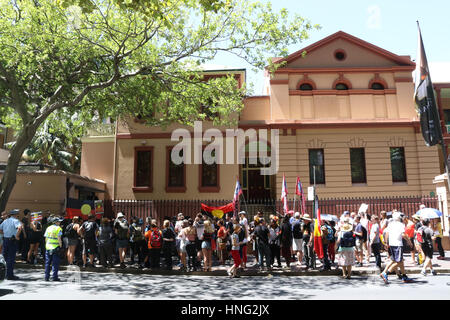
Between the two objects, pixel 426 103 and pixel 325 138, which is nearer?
pixel 426 103

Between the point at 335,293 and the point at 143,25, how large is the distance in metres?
11.0

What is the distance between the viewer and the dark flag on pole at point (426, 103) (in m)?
9.81

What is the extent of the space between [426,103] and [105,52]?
38.8ft

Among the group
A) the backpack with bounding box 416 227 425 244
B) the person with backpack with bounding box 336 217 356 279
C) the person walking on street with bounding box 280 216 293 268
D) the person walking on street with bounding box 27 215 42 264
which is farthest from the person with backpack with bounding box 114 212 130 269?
the backpack with bounding box 416 227 425 244

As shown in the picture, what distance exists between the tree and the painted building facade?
6144 mm

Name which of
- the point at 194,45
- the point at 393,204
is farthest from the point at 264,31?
the point at 393,204

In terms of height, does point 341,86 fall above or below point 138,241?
above

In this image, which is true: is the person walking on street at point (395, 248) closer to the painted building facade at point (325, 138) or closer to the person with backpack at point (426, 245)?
the person with backpack at point (426, 245)

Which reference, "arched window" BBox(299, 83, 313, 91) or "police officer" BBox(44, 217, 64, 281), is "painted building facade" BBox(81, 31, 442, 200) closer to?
"arched window" BBox(299, 83, 313, 91)

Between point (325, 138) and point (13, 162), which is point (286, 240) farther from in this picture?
point (13, 162)

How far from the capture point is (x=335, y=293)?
8320mm

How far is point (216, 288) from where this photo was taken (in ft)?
30.3

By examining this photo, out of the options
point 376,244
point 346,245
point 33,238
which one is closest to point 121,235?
point 33,238

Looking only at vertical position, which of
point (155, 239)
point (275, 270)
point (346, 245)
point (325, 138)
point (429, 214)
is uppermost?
point (325, 138)
